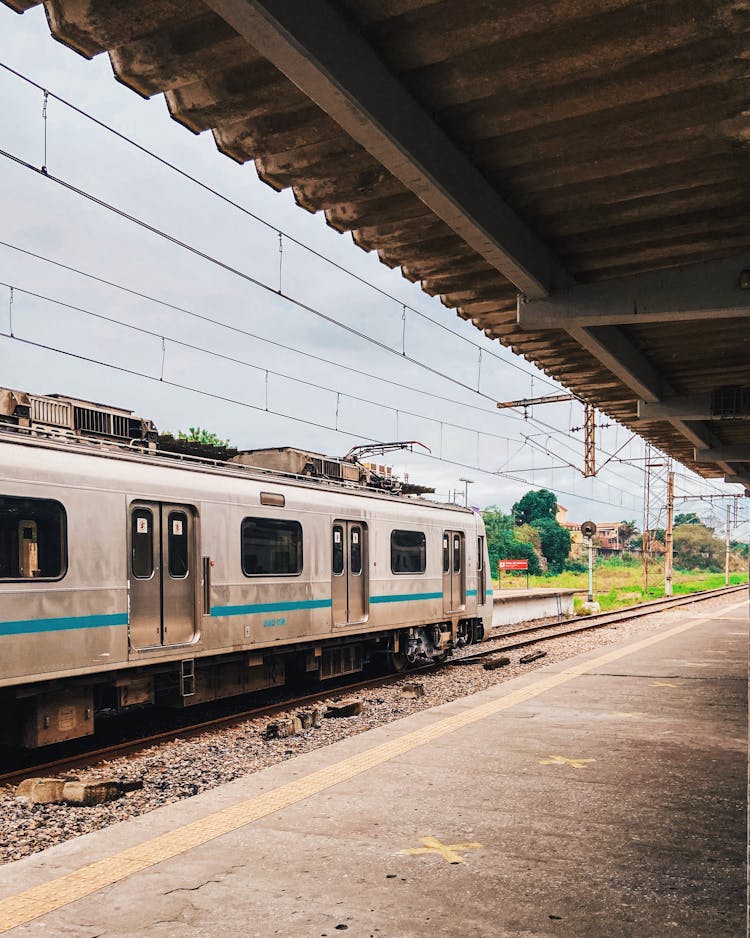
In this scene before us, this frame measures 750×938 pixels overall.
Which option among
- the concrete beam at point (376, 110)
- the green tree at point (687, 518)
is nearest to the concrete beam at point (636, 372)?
the concrete beam at point (376, 110)

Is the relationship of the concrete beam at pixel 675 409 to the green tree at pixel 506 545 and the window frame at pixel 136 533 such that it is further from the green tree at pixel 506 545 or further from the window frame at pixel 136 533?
the green tree at pixel 506 545

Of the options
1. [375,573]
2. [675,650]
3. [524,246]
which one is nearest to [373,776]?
[524,246]

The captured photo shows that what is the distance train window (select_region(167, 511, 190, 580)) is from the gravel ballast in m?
1.85

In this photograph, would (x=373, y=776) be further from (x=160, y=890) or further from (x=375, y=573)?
(x=375, y=573)

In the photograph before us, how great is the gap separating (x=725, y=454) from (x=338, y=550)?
347 inches

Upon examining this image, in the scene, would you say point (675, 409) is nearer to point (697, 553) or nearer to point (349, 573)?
point (349, 573)

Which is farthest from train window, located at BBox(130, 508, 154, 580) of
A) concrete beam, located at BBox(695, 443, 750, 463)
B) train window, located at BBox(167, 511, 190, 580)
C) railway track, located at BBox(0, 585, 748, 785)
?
concrete beam, located at BBox(695, 443, 750, 463)

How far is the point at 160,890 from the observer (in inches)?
174

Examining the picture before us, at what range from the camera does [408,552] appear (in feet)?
50.7

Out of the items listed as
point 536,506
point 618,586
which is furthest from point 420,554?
point 536,506

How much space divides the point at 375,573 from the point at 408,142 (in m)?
10.1

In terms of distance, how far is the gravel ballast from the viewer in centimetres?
664

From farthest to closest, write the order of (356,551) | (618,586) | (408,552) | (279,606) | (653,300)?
1. (618,586)
2. (408,552)
3. (356,551)
4. (279,606)
5. (653,300)

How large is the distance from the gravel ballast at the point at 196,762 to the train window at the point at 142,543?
186cm
